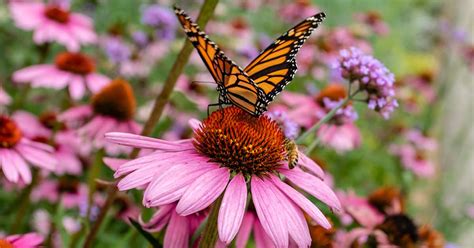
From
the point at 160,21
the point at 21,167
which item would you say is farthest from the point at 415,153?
the point at 21,167

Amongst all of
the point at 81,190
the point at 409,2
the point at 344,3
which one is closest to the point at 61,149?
the point at 81,190

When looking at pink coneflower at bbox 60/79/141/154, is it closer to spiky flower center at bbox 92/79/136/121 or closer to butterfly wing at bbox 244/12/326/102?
spiky flower center at bbox 92/79/136/121

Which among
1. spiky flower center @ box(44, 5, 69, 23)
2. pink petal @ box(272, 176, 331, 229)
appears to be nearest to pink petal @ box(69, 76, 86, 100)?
spiky flower center @ box(44, 5, 69, 23)

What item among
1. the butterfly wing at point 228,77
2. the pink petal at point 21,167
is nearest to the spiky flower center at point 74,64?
the pink petal at point 21,167

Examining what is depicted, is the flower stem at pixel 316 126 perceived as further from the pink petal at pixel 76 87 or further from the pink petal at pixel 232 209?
the pink petal at pixel 76 87

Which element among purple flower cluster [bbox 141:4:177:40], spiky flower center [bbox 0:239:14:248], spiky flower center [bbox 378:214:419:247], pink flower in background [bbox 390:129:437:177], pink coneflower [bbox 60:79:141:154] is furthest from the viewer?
pink flower in background [bbox 390:129:437:177]

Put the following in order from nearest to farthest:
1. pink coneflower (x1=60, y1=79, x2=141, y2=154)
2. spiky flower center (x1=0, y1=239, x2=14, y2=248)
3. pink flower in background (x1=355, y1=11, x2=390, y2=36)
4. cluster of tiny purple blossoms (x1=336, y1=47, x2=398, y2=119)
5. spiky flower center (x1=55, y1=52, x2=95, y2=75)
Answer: spiky flower center (x1=0, y1=239, x2=14, y2=248) < cluster of tiny purple blossoms (x1=336, y1=47, x2=398, y2=119) < pink coneflower (x1=60, y1=79, x2=141, y2=154) < spiky flower center (x1=55, y1=52, x2=95, y2=75) < pink flower in background (x1=355, y1=11, x2=390, y2=36)
